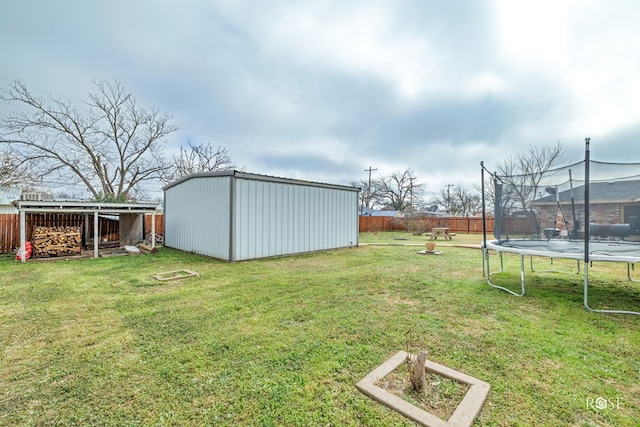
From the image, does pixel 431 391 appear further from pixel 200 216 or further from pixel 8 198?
pixel 8 198

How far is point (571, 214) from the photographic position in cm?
447

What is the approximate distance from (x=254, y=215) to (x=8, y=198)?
17.3 m

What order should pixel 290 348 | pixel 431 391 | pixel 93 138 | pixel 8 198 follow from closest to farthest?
pixel 431 391 → pixel 290 348 → pixel 8 198 → pixel 93 138

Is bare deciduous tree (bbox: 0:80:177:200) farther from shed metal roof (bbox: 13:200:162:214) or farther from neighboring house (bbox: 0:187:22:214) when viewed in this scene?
shed metal roof (bbox: 13:200:162:214)

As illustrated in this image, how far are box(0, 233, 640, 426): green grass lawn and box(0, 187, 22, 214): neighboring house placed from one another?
1538cm

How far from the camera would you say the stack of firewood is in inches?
276

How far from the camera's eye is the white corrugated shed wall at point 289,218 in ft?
23.0

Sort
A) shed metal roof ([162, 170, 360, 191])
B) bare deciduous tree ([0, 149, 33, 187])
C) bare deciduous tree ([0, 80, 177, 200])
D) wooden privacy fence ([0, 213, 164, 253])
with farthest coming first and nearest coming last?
bare deciduous tree ([0, 80, 177, 200]) → bare deciduous tree ([0, 149, 33, 187]) → wooden privacy fence ([0, 213, 164, 253]) → shed metal roof ([162, 170, 360, 191])

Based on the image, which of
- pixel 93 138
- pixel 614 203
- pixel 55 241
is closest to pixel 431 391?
pixel 614 203

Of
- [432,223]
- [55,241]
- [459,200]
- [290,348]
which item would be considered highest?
[459,200]

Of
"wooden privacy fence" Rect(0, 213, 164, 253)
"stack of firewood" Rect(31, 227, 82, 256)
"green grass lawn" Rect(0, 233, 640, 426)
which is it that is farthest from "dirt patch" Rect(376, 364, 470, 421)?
"wooden privacy fence" Rect(0, 213, 164, 253)

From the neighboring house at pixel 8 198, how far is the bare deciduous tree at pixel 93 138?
2413 millimetres

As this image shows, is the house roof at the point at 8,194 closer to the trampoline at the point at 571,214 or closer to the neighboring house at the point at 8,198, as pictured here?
the neighboring house at the point at 8,198

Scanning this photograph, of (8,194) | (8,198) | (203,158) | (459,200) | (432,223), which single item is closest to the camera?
(8,198)
